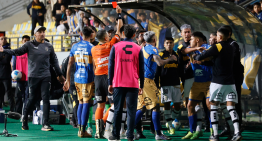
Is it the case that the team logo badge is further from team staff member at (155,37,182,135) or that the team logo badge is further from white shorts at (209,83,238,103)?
white shorts at (209,83,238,103)

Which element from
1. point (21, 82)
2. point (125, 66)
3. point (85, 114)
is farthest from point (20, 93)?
point (125, 66)

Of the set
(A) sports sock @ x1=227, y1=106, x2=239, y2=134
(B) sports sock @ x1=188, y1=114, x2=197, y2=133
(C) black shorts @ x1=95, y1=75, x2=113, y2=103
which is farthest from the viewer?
(B) sports sock @ x1=188, y1=114, x2=197, y2=133

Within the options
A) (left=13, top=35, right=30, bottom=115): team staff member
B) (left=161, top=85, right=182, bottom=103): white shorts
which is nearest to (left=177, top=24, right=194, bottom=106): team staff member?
(left=161, top=85, right=182, bottom=103): white shorts

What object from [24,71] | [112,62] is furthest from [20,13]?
[112,62]

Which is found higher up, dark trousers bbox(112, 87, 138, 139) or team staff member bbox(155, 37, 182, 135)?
team staff member bbox(155, 37, 182, 135)

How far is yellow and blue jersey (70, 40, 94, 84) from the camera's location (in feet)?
24.2

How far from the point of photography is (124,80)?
5.87 metres

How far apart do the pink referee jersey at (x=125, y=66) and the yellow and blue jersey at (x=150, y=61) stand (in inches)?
42.5

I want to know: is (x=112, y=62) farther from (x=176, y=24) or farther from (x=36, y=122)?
(x=36, y=122)

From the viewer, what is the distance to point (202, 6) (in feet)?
28.2

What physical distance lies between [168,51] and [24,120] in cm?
367

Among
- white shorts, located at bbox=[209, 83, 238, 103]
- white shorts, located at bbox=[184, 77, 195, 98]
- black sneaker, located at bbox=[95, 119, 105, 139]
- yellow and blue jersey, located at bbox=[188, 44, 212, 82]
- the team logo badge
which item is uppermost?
yellow and blue jersey, located at bbox=[188, 44, 212, 82]

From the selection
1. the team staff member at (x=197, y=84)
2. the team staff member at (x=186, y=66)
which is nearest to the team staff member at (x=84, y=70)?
the team staff member at (x=186, y=66)

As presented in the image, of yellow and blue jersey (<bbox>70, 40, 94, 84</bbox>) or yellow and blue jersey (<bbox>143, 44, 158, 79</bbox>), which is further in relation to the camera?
yellow and blue jersey (<bbox>70, 40, 94, 84</bbox>)
